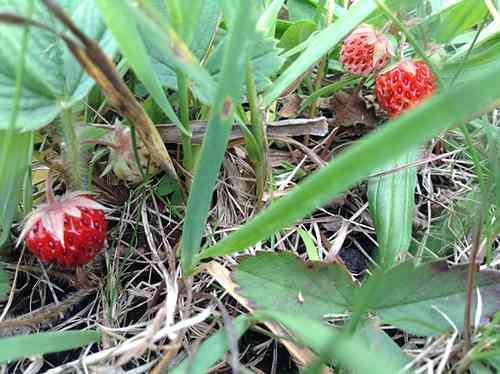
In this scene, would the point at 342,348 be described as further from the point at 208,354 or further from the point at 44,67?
the point at 44,67

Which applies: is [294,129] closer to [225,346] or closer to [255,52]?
[255,52]

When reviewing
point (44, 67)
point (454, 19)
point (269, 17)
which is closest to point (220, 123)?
point (44, 67)

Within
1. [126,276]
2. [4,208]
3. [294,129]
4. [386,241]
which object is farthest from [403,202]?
[4,208]

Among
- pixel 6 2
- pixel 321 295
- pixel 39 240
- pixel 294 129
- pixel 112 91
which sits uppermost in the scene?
pixel 6 2

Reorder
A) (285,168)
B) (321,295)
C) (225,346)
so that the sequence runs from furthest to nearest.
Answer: (285,168) → (321,295) → (225,346)

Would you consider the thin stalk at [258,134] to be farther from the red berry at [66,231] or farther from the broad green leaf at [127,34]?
the red berry at [66,231]
